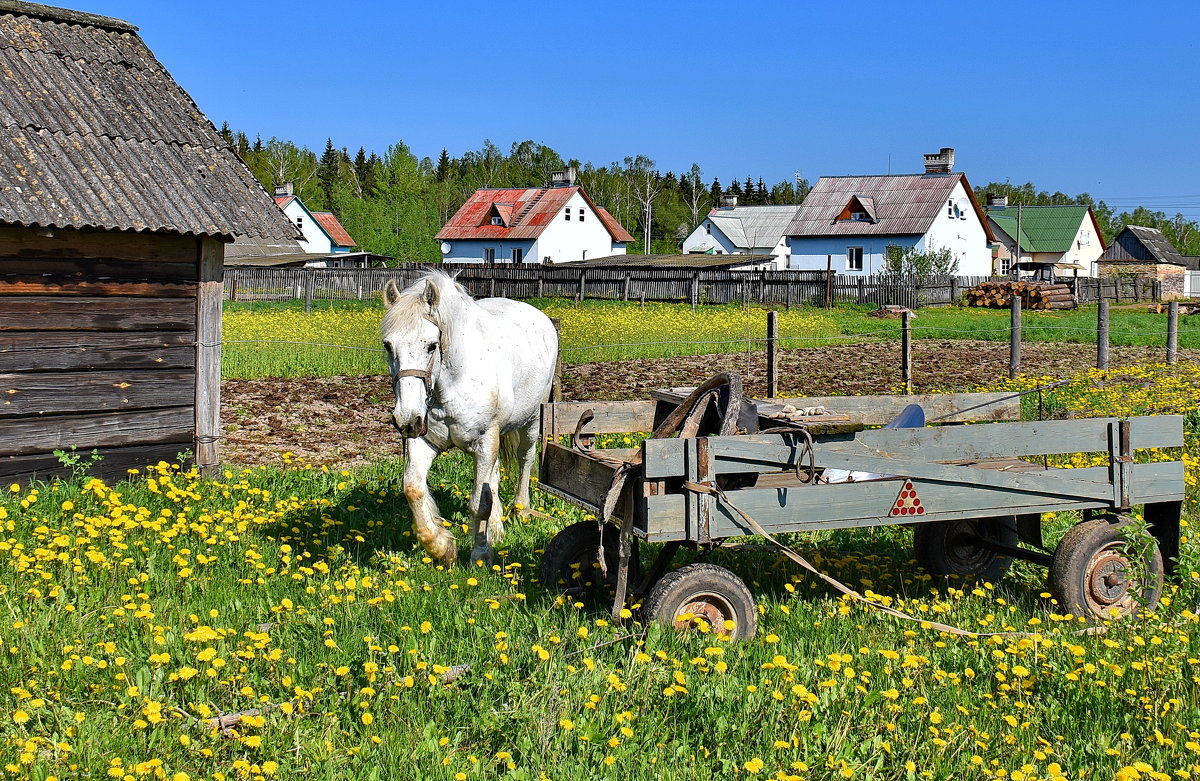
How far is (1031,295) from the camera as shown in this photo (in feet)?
137

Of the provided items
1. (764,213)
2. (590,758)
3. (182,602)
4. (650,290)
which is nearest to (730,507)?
(590,758)

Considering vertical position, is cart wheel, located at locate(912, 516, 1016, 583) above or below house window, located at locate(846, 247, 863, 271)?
below

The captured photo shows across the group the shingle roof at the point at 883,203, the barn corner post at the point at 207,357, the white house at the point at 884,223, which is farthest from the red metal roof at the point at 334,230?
the barn corner post at the point at 207,357

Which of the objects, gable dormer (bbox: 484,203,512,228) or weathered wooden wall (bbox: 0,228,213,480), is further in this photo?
gable dormer (bbox: 484,203,512,228)

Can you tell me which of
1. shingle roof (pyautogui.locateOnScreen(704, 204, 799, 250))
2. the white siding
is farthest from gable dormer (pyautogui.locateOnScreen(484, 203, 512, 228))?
shingle roof (pyautogui.locateOnScreen(704, 204, 799, 250))

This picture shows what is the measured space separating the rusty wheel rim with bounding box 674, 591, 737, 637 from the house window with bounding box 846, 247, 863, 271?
176 ft

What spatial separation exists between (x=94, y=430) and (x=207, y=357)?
1.16 metres

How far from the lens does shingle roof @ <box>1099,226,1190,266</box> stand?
8144 centimetres

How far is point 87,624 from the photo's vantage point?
532cm

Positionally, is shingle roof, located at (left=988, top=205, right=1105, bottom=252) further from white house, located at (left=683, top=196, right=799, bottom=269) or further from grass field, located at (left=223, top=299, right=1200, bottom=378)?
grass field, located at (left=223, top=299, right=1200, bottom=378)

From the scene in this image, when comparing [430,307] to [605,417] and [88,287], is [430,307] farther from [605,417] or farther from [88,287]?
[88,287]

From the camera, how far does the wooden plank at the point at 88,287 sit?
8727 millimetres

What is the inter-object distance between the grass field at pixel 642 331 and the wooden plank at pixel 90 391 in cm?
626

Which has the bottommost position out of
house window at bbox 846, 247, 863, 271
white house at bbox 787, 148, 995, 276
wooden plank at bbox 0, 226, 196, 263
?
wooden plank at bbox 0, 226, 196, 263
